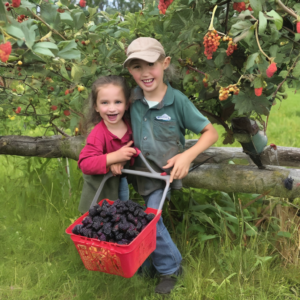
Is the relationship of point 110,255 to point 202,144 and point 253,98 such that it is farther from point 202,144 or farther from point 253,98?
point 253,98

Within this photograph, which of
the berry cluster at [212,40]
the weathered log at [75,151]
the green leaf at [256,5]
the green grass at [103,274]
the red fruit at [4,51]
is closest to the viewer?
the red fruit at [4,51]

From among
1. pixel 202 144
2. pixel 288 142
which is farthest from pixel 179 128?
pixel 288 142

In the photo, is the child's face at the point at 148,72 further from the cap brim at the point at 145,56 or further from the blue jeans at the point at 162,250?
the blue jeans at the point at 162,250

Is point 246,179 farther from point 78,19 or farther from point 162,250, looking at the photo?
point 78,19

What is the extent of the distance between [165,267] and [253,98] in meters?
1.12

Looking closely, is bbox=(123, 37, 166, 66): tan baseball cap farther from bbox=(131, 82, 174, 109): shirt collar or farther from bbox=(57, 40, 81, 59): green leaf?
bbox=(57, 40, 81, 59): green leaf

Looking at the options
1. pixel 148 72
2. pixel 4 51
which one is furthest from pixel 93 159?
pixel 4 51

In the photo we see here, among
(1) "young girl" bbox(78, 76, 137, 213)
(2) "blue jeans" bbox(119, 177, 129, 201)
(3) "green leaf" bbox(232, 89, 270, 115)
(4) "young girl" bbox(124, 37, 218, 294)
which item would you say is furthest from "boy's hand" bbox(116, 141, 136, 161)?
(3) "green leaf" bbox(232, 89, 270, 115)

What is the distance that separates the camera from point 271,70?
4.37ft

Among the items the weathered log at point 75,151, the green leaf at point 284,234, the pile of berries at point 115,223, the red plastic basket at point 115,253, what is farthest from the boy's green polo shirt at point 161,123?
the green leaf at point 284,234

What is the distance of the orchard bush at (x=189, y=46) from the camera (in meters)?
1.30

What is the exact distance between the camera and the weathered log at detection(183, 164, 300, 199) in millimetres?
2275

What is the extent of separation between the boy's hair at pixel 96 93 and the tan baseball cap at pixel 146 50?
19cm

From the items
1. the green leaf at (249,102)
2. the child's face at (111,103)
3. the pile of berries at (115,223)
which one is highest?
the green leaf at (249,102)
